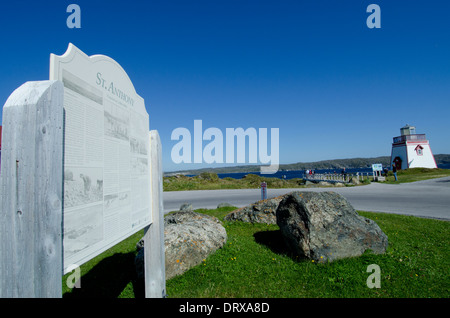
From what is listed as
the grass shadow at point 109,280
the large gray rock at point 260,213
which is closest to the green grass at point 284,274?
the grass shadow at point 109,280

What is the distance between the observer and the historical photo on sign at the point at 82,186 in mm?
1964

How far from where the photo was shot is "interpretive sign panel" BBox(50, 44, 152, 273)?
6.53ft

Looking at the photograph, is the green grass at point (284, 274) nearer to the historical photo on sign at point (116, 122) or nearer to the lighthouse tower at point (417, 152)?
the historical photo on sign at point (116, 122)

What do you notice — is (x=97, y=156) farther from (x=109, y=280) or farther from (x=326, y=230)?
(x=326, y=230)

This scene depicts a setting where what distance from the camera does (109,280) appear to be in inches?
189

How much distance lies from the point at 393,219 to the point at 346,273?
5731 mm

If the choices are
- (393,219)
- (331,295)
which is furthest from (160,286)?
(393,219)

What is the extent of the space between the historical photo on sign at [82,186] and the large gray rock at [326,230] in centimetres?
411

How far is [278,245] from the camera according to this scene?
609 centimetres

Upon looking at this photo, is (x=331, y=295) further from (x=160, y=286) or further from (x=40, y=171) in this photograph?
(x=40, y=171)

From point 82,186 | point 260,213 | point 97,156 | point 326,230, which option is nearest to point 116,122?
point 97,156

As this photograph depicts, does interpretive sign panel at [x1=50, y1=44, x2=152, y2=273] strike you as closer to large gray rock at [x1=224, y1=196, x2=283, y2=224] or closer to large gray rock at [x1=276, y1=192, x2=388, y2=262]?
large gray rock at [x1=276, y1=192, x2=388, y2=262]

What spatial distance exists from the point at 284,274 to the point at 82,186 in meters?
3.83

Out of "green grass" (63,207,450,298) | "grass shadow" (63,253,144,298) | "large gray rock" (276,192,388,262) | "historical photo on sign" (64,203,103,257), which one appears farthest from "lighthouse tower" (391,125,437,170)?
"historical photo on sign" (64,203,103,257)
